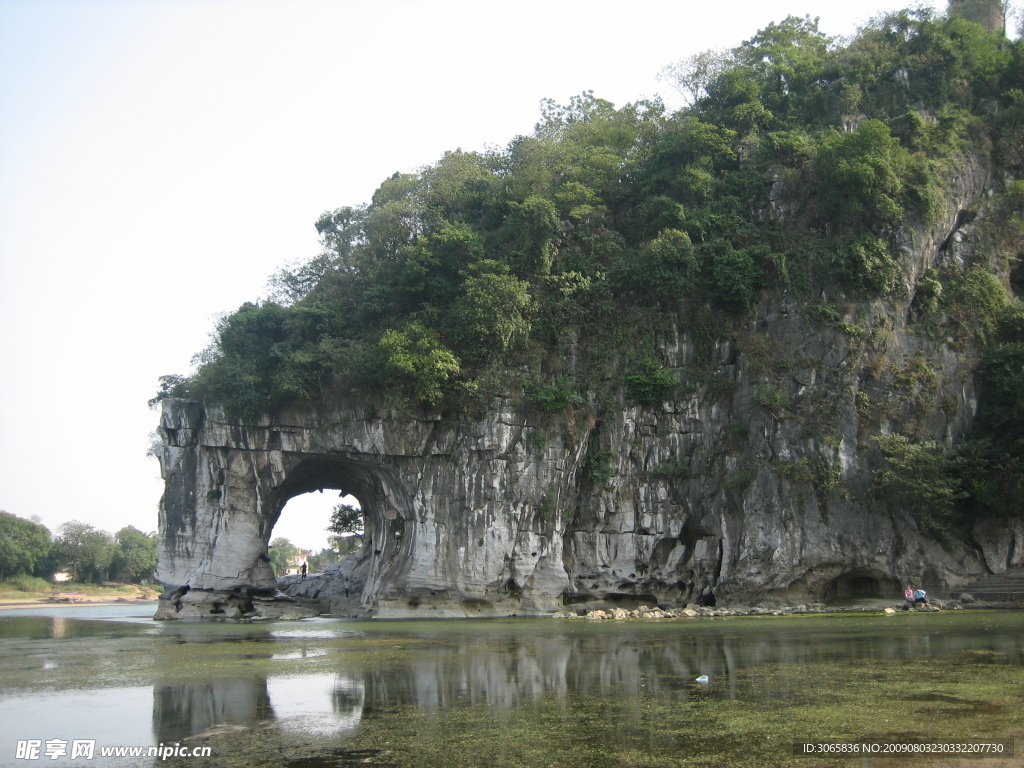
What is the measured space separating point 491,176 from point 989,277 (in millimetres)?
18407

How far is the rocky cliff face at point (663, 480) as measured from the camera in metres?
25.3

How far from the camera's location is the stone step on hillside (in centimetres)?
2314

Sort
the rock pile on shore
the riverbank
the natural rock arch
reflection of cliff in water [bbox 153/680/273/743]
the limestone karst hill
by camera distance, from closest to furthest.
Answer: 1. reflection of cliff in water [bbox 153/680/273/743]
2. the rock pile on shore
3. the limestone karst hill
4. the natural rock arch
5. the riverbank

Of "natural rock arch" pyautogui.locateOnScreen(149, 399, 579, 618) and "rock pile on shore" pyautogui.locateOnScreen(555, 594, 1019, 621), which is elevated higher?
"natural rock arch" pyautogui.locateOnScreen(149, 399, 579, 618)

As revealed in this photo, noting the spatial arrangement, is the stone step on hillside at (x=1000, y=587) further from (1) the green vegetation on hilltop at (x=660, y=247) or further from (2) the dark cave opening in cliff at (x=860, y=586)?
(1) the green vegetation on hilltop at (x=660, y=247)

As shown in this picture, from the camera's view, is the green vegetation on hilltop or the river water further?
the green vegetation on hilltop

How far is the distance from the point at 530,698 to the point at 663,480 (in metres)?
18.6

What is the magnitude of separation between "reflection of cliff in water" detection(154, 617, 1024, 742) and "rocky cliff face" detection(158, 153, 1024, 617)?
8482 mm

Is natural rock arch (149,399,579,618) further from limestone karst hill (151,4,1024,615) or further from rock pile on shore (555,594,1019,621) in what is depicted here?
rock pile on shore (555,594,1019,621)

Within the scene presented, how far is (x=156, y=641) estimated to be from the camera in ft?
61.1

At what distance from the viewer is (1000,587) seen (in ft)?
77.5

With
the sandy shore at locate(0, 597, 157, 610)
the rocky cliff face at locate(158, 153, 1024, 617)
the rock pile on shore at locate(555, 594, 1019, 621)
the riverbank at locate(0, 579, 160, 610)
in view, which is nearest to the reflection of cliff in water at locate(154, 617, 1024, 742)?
the rock pile on shore at locate(555, 594, 1019, 621)

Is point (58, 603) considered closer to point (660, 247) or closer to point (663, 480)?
point (663, 480)

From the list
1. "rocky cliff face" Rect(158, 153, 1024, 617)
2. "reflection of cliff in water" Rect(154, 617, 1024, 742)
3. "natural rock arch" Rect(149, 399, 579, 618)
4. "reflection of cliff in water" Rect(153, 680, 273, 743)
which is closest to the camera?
"reflection of cliff in water" Rect(153, 680, 273, 743)
